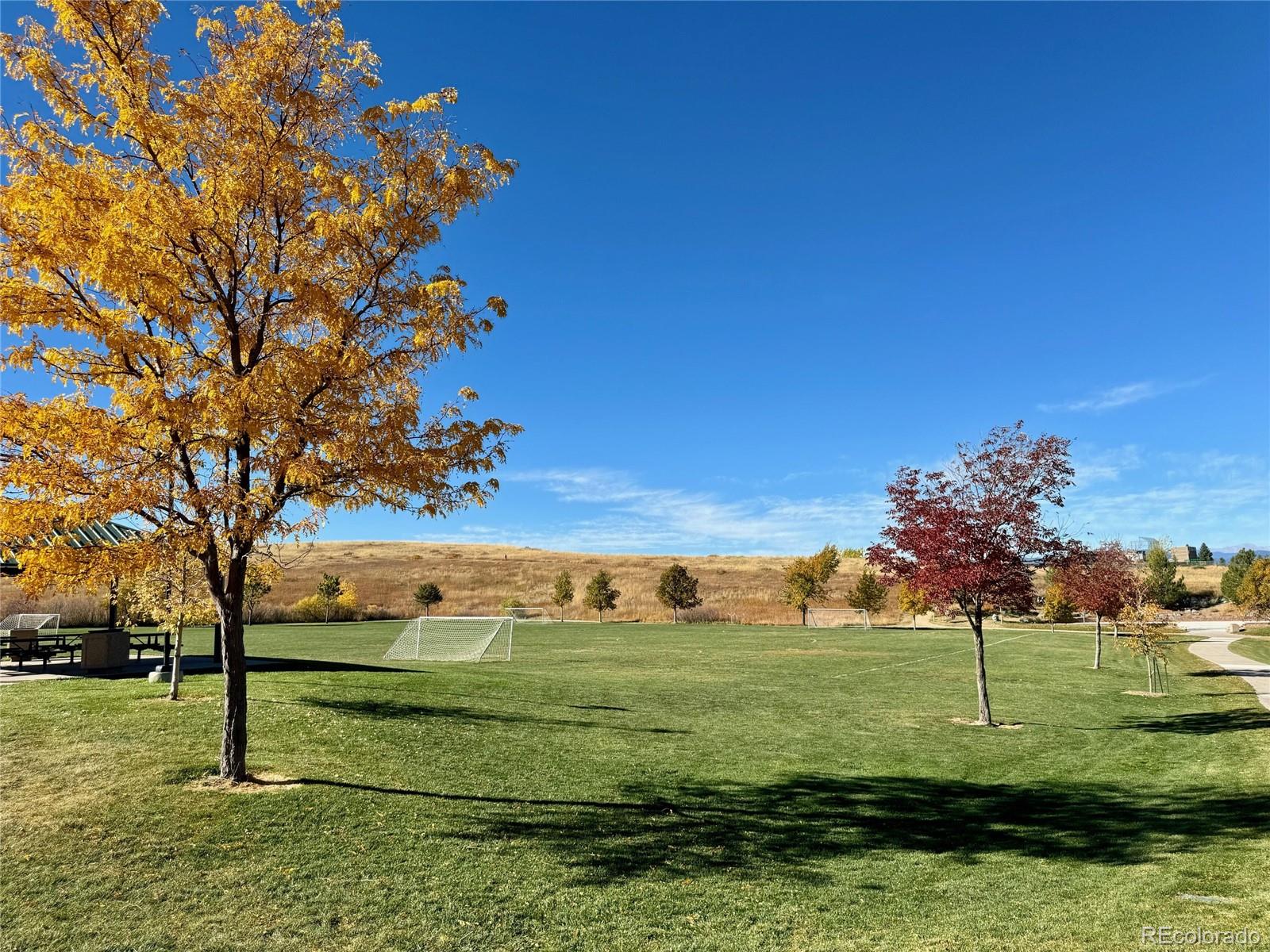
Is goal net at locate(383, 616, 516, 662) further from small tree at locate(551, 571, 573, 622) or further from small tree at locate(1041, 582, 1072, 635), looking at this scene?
small tree at locate(1041, 582, 1072, 635)

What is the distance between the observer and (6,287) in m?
7.06

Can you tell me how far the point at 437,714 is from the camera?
13.8 meters

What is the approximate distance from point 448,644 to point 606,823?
22.9 meters

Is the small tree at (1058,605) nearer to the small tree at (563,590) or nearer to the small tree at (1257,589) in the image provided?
the small tree at (1257,589)

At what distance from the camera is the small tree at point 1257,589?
51.2 metres

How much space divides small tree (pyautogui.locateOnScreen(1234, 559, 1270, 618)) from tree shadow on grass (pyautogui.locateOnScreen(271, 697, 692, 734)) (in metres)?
55.0

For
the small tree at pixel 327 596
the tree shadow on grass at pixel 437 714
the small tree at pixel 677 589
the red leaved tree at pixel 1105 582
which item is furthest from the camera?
the small tree at pixel 677 589

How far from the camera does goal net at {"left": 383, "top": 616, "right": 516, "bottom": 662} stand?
89.6ft

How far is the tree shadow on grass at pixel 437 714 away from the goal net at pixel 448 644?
37.8 ft

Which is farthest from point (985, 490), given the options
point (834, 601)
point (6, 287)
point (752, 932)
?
point (834, 601)

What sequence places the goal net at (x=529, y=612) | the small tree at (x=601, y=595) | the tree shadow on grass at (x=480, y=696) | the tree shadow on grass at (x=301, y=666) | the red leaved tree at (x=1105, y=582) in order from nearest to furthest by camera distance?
the tree shadow on grass at (x=480, y=696) → the tree shadow on grass at (x=301, y=666) → the red leaved tree at (x=1105, y=582) → the small tree at (x=601, y=595) → the goal net at (x=529, y=612)

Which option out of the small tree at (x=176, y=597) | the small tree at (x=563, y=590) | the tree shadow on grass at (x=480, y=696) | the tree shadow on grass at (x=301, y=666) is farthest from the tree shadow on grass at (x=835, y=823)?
the small tree at (x=563, y=590)

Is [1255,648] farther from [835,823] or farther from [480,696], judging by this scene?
[835,823]

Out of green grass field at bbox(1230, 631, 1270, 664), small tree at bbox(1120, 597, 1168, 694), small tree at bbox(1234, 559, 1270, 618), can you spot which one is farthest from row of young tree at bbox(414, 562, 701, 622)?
small tree at bbox(1120, 597, 1168, 694)
